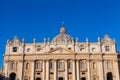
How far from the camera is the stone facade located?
209 feet

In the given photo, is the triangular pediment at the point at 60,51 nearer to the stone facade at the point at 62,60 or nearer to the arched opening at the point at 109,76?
the stone facade at the point at 62,60

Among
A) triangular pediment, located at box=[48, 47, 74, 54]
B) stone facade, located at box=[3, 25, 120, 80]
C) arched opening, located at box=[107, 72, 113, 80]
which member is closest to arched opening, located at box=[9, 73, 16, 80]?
stone facade, located at box=[3, 25, 120, 80]

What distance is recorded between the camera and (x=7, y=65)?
2559 inches

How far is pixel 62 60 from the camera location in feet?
213

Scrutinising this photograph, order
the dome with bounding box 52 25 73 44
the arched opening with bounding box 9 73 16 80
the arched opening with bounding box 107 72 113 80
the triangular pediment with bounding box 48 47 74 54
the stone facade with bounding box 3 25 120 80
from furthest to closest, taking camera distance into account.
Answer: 1. the dome with bounding box 52 25 73 44
2. the triangular pediment with bounding box 48 47 74 54
3. the arched opening with bounding box 9 73 16 80
4. the arched opening with bounding box 107 72 113 80
5. the stone facade with bounding box 3 25 120 80

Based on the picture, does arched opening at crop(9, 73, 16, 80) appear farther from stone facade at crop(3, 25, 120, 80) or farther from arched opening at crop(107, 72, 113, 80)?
arched opening at crop(107, 72, 113, 80)

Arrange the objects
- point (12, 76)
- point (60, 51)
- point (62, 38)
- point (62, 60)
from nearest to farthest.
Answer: point (62, 60) → point (60, 51) → point (12, 76) → point (62, 38)

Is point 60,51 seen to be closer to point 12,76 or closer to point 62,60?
point 62,60

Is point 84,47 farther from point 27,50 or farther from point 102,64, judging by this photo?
point 27,50

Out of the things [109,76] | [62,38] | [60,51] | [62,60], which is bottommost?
[109,76]

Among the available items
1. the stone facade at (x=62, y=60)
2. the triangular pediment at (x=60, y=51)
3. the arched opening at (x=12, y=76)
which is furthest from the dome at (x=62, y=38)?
the arched opening at (x=12, y=76)

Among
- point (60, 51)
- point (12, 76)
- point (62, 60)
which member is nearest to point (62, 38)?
point (60, 51)

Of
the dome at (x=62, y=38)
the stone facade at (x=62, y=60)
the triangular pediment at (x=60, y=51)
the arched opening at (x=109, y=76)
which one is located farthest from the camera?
the dome at (x=62, y=38)

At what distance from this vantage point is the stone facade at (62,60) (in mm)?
63750
